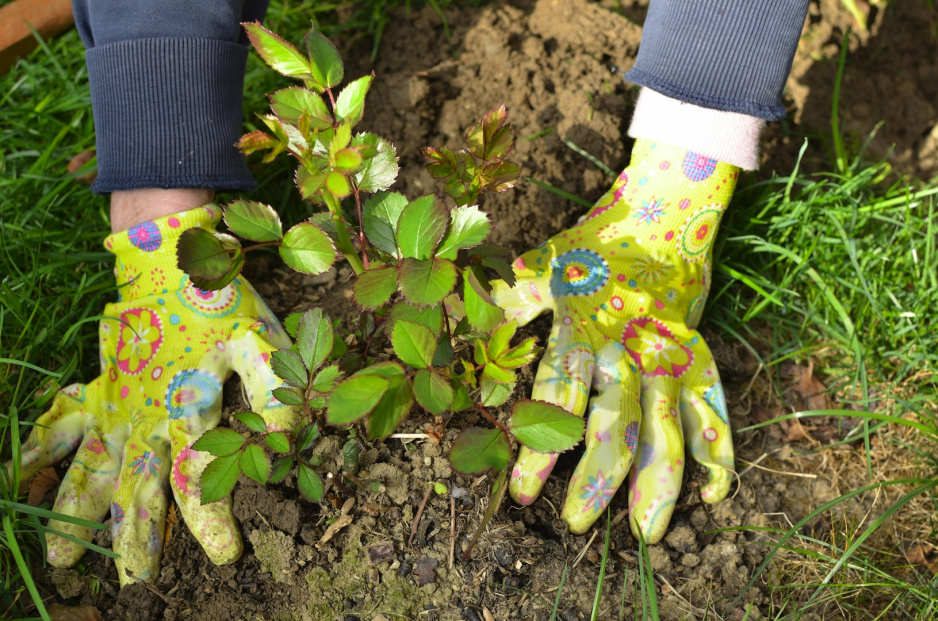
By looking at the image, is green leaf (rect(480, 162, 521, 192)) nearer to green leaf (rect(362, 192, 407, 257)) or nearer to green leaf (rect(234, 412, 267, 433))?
green leaf (rect(362, 192, 407, 257))

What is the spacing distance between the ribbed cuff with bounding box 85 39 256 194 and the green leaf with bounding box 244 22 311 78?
73 cm

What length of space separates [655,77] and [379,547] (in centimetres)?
130

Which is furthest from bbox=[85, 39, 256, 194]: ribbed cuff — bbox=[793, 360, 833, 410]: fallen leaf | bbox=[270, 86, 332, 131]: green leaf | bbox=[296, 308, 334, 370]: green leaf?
bbox=[793, 360, 833, 410]: fallen leaf

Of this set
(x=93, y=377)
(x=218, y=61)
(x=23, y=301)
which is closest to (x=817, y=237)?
(x=218, y=61)

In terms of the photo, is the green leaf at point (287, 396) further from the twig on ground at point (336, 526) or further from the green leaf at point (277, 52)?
the green leaf at point (277, 52)

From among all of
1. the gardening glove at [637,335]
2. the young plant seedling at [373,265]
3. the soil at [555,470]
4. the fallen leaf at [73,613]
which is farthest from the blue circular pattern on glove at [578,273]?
the fallen leaf at [73,613]

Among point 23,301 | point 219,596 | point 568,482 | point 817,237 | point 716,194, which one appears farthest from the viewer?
point 817,237

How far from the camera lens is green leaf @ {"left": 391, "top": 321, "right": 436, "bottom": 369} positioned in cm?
99

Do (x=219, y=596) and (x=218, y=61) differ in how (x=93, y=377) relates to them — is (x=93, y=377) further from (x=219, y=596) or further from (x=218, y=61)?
(x=218, y=61)

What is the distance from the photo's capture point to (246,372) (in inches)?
60.2

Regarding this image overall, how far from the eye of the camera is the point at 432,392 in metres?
0.97

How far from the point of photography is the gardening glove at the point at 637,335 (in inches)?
58.2

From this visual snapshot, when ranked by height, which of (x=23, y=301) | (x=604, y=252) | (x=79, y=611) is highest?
(x=604, y=252)

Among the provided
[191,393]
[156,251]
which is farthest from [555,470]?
[156,251]
